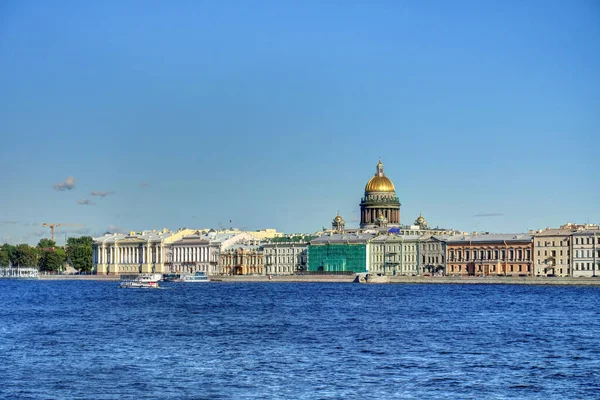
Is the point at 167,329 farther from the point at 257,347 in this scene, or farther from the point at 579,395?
the point at 579,395

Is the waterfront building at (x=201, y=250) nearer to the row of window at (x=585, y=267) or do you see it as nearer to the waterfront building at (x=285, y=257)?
the waterfront building at (x=285, y=257)

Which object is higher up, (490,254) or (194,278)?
(490,254)

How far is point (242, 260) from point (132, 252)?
55.7 feet

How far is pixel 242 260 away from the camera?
381 ft

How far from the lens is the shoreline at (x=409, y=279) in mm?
76188

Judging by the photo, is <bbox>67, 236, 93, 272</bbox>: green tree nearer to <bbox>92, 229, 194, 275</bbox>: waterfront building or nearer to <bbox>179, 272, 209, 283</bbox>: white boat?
<bbox>92, 229, 194, 275</bbox>: waterfront building

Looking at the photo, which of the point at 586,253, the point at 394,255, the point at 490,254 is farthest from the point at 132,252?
the point at 586,253

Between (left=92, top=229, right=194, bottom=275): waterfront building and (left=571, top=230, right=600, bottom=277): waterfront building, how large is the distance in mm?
50789

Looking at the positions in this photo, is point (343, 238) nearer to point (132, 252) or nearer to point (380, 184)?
point (380, 184)

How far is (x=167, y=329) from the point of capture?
35.6m

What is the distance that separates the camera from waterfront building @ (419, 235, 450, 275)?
322ft

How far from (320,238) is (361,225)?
8.67 metres

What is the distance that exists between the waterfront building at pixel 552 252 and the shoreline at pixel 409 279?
200 inches

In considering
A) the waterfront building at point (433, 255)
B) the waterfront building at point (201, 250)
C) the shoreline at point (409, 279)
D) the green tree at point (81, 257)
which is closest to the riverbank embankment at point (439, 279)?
the shoreline at point (409, 279)
